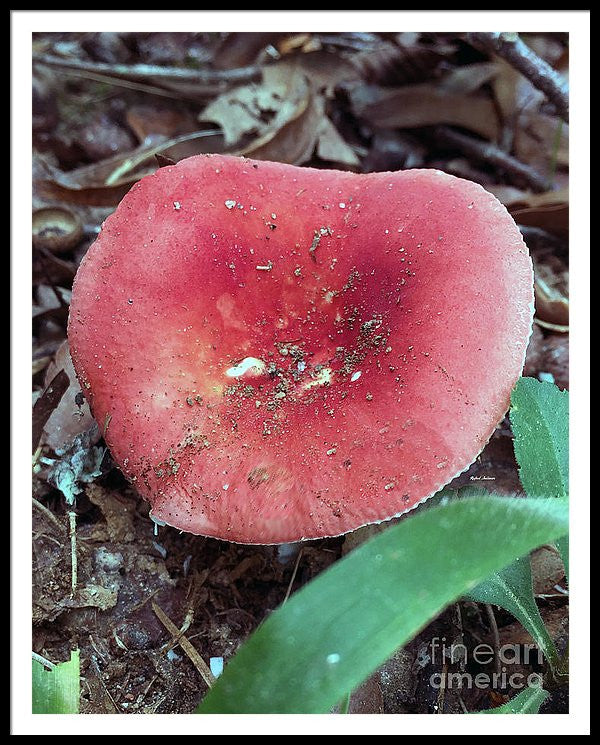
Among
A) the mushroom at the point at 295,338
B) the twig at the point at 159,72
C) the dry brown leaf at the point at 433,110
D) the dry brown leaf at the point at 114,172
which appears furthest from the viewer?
the twig at the point at 159,72

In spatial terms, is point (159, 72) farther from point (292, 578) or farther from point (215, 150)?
point (292, 578)

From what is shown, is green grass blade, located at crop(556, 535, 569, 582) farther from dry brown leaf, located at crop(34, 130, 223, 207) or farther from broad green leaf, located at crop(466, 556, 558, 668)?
dry brown leaf, located at crop(34, 130, 223, 207)

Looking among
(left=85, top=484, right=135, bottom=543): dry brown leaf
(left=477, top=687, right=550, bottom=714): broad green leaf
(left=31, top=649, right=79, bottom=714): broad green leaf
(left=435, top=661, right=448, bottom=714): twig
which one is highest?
(left=85, top=484, right=135, bottom=543): dry brown leaf

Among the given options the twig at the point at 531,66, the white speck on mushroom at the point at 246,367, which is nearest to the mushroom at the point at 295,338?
the white speck on mushroom at the point at 246,367

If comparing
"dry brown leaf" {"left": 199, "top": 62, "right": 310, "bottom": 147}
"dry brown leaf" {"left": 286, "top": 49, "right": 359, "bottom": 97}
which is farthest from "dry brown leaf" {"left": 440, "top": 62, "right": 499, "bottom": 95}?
"dry brown leaf" {"left": 199, "top": 62, "right": 310, "bottom": 147}

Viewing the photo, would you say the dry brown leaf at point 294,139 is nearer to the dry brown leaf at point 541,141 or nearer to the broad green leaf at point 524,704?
the dry brown leaf at point 541,141
